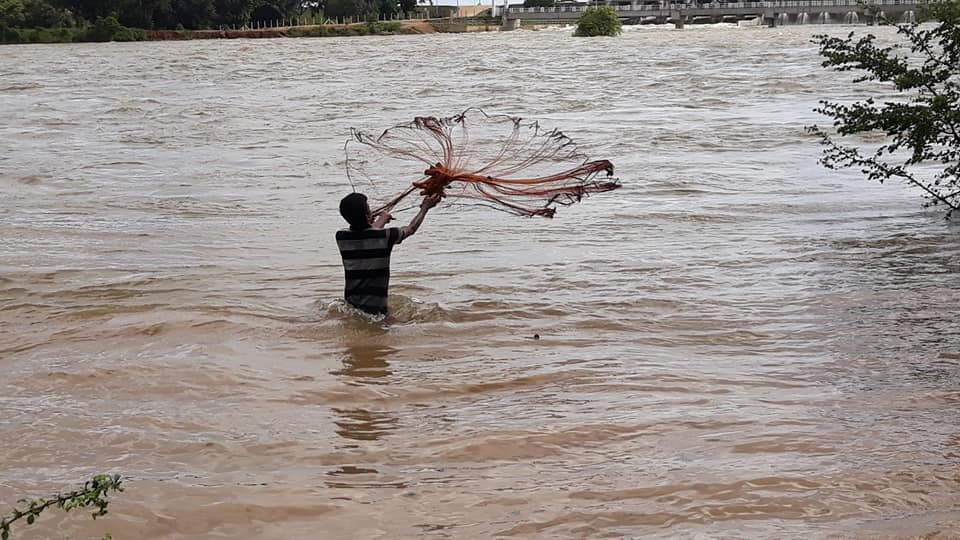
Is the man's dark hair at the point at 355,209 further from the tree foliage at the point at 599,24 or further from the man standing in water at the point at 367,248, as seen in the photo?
the tree foliage at the point at 599,24

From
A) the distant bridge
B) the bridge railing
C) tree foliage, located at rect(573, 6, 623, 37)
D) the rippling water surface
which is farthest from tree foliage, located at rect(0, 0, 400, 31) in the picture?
the rippling water surface

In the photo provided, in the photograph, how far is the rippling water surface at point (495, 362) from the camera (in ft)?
14.9

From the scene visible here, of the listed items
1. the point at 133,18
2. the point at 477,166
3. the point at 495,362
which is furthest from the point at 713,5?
the point at 495,362

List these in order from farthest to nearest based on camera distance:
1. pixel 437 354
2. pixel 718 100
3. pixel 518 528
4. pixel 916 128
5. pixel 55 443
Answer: pixel 718 100
pixel 916 128
pixel 437 354
pixel 55 443
pixel 518 528

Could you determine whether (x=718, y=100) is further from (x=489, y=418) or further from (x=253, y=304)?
(x=489, y=418)

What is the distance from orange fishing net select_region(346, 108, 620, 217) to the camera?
7.43 metres

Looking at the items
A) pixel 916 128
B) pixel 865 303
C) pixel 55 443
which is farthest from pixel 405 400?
pixel 916 128

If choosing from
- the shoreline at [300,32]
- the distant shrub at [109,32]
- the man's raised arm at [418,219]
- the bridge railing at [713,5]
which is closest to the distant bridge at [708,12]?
the bridge railing at [713,5]

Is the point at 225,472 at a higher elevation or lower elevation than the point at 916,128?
lower

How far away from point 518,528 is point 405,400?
176 cm

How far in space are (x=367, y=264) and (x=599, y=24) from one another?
313ft

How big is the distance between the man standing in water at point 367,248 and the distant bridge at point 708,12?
441 ft

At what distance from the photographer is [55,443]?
209 inches

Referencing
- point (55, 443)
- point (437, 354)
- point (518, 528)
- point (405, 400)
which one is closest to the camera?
point (518, 528)
